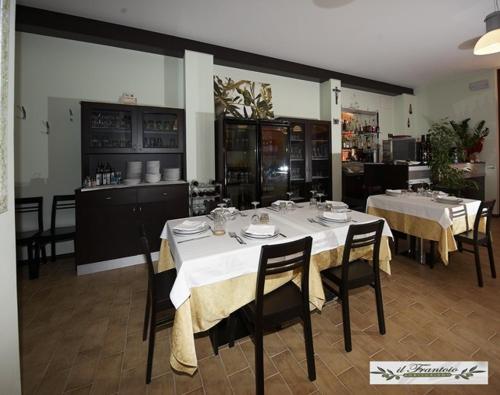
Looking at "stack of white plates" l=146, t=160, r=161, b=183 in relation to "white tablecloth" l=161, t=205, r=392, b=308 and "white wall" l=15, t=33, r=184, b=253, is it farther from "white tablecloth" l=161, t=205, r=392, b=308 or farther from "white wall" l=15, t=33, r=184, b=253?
"white tablecloth" l=161, t=205, r=392, b=308

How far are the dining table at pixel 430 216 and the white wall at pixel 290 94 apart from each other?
246 centimetres

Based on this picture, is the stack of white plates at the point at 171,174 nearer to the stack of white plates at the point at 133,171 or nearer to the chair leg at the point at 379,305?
the stack of white plates at the point at 133,171

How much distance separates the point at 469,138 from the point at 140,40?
248 inches

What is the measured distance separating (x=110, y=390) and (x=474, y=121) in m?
7.25

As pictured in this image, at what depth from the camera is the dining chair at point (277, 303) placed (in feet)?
4.42

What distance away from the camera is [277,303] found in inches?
59.9

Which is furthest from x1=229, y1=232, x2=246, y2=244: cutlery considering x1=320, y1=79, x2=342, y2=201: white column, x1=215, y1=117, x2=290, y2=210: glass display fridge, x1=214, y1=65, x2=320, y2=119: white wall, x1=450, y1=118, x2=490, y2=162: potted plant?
x1=450, y1=118, x2=490, y2=162: potted plant

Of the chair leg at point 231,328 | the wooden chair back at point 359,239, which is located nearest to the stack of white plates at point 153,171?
the chair leg at point 231,328

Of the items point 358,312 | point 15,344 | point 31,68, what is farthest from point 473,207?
point 31,68

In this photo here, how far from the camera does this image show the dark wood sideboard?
2.93m

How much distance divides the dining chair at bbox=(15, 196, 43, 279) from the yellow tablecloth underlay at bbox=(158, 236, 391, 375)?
2.53 meters

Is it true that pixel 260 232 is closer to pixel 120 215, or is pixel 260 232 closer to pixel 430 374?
pixel 430 374

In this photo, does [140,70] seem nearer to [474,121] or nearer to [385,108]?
[385,108]

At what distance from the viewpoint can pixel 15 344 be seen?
1.13m
